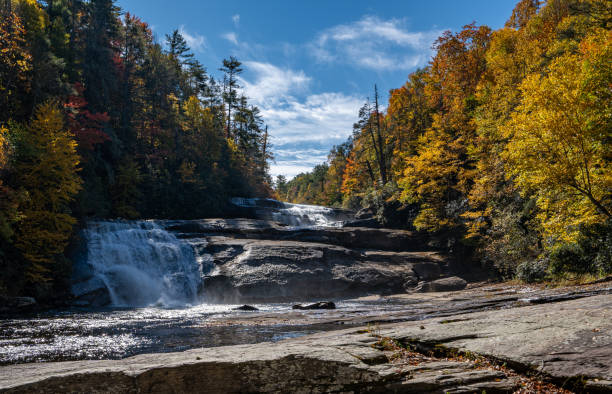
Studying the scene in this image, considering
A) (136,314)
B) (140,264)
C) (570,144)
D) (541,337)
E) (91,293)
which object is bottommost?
(136,314)

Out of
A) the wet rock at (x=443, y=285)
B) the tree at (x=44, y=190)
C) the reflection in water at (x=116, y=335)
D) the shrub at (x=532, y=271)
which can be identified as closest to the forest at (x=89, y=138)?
the tree at (x=44, y=190)

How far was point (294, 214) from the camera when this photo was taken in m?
35.8

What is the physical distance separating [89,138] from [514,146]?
27.7 m

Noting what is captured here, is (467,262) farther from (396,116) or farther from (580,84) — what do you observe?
(396,116)

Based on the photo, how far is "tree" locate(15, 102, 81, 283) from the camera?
16.6 meters

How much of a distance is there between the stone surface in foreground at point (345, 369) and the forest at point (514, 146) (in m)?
12.9

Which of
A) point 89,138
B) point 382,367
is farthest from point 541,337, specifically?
point 89,138

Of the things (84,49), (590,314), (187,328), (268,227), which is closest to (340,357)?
(590,314)

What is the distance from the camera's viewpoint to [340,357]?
14.1 feet

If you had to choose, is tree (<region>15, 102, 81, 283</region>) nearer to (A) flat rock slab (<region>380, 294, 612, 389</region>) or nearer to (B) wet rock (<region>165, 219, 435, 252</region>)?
(B) wet rock (<region>165, 219, 435, 252</region>)

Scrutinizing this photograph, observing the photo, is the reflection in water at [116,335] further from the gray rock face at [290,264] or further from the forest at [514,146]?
the forest at [514,146]

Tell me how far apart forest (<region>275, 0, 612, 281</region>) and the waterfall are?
18.3 meters

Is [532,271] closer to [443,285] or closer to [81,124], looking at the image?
[443,285]

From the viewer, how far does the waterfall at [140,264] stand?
18453 millimetres
